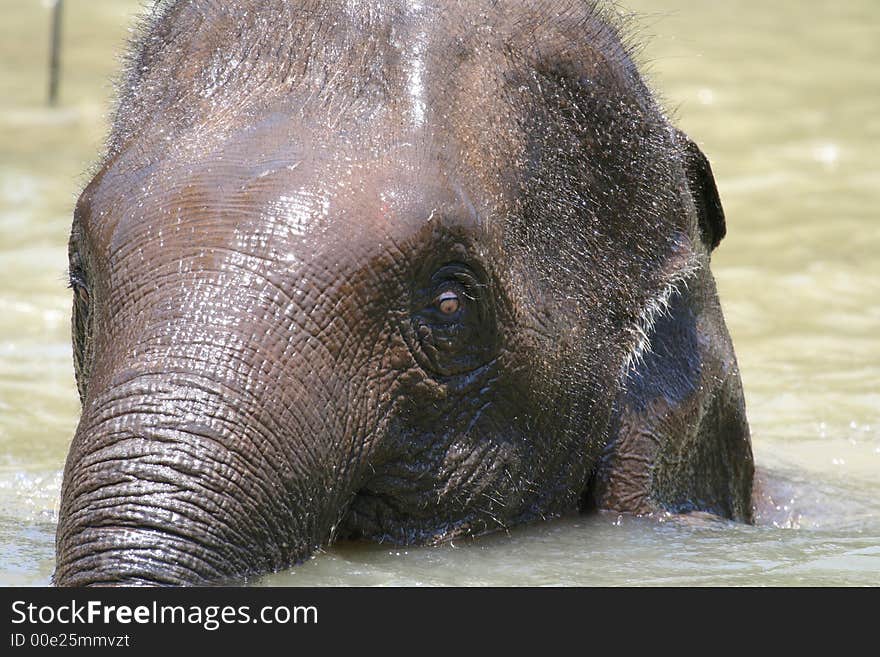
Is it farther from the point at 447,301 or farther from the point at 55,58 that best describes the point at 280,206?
the point at 55,58

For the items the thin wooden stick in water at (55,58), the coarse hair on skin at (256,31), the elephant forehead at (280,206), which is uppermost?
the thin wooden stick in water at (55,58)

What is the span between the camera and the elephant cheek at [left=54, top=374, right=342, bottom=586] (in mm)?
3676

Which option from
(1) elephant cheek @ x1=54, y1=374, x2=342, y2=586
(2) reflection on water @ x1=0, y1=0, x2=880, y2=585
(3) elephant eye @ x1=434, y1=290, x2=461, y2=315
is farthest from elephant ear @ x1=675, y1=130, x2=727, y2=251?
(1) elephant cheek @ x1=54, y1=374, x2=342, y2=586

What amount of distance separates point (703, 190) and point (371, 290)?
2072 millimetres

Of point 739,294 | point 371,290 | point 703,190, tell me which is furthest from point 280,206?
point 739,294

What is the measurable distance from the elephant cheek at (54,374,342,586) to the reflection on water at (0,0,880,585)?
22cm

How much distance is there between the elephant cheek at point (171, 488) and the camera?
3.68 m

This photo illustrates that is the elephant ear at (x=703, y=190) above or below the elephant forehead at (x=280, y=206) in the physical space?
above

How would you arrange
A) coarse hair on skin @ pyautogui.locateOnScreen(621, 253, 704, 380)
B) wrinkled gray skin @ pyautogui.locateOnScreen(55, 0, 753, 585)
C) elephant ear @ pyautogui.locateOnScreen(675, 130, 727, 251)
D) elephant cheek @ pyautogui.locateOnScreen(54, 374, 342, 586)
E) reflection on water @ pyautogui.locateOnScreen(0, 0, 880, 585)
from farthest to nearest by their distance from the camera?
elephant ear @ pyautogui.locateOnScreen(675, 130, 727, 251) → coarse hair on skin @ pyautogui.locateOnScreen(621, 253, 704, 380) → reflection on water @ pyautogui.locateOnScreen(0, 0, 880, 585) → wrinkled gray skin @ pyautogui.locateOnScreen(55, 0, 753, 585) → elephant cheek @ pyautogui.locateOnScreen(54, 374, 342, 586)

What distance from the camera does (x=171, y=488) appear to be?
3709mm

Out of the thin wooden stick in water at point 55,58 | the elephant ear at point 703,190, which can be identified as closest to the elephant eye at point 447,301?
the elephant ear at point 703,190

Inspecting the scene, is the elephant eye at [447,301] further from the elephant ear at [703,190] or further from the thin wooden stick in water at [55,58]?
the thin wooden stick in water at [55,58]

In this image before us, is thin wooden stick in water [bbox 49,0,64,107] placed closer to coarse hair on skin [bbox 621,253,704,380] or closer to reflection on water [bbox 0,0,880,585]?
reflection on water [bbox 0,0,880,585]
